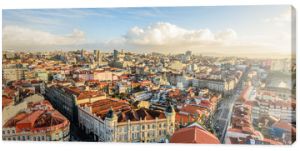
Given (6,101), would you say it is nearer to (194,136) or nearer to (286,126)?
(194,136)

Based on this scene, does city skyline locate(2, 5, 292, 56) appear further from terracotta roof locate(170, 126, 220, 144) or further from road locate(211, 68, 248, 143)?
terracotta roof locate(170, 126, 220, 144)

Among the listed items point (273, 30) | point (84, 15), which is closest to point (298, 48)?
point (273, 30)

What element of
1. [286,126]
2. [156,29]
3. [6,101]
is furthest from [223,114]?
[6,101]

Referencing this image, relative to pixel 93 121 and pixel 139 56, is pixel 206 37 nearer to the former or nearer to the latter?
pixel 139 56

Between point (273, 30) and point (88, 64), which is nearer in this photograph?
point (273, 30)

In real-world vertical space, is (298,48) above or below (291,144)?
above
